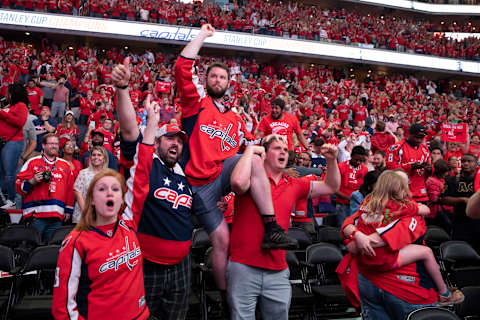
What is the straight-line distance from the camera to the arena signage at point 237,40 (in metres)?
18.5

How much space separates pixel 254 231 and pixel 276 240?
0.22 meters

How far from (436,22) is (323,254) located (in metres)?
33.9

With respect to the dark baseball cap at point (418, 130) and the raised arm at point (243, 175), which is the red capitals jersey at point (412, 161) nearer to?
the dark baseball cap at point (418, 130)

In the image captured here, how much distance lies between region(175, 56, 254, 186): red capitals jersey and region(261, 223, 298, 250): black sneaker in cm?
72

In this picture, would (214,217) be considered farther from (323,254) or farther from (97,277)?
(323,254)

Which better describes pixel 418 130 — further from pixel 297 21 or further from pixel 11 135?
pixel 297 21

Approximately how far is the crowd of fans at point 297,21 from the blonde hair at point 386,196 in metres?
18.6

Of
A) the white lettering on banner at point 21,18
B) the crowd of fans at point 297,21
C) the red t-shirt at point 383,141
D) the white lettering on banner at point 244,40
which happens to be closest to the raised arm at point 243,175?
the red t-shirt at point 383,141

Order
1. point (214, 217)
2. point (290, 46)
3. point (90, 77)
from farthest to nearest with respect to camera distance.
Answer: point (290, 46) → point (90, 77) → point (214, 217)

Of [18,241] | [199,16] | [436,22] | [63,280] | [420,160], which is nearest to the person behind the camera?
[63,280]

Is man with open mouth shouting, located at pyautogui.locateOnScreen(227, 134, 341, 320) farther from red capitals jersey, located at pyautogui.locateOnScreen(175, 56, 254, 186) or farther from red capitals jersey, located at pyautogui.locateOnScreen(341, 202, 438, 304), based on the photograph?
red capitals jersey, located at pyautogui.locateOnScreen(341, 202, 438, 304)

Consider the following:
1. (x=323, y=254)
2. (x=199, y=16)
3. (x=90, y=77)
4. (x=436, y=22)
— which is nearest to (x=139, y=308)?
(x=323, y=254)

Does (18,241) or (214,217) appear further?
(18,241)

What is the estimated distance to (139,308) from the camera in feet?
8.45
